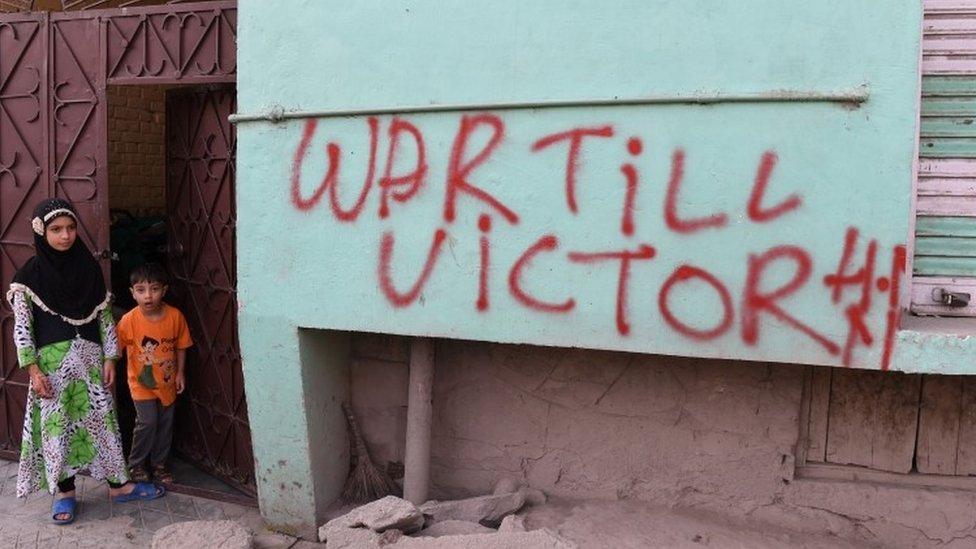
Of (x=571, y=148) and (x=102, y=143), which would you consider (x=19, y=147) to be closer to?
(x=102, y=143)

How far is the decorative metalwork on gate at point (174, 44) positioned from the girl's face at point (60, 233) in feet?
2.75

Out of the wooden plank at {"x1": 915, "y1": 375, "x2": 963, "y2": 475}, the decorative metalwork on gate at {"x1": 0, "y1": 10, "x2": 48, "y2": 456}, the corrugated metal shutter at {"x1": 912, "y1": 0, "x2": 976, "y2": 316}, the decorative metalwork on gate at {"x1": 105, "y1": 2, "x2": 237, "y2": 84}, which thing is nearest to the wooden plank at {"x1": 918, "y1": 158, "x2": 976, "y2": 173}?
the corrugated metal shutter at {"x1": 912, "y1": 0, "x2": 976, "y2": 316}

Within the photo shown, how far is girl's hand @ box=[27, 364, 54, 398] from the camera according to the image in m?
3.67

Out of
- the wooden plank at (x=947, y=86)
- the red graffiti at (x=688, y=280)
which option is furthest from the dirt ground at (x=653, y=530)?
the wooden plank at (x=947, y=86)

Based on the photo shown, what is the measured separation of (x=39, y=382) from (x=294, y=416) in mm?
1322

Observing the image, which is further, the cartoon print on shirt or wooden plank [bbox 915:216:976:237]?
the cartoon print on shirt

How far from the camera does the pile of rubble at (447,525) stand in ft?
9.83

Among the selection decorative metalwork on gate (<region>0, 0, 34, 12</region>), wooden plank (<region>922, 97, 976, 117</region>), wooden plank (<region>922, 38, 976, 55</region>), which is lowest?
wooden plank (<region>922, 97, 976, 117</region>)

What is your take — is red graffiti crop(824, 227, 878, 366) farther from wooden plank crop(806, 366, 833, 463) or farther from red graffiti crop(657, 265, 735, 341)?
wooden plank crop(806, 366, 833, 463)

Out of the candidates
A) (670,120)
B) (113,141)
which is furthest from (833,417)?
(113,141)

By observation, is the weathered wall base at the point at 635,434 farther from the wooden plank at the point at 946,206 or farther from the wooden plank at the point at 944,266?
the wooden plank at the point at 946,206

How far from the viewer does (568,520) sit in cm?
327

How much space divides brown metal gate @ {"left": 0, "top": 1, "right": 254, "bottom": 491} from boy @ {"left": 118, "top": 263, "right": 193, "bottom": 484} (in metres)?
0.17

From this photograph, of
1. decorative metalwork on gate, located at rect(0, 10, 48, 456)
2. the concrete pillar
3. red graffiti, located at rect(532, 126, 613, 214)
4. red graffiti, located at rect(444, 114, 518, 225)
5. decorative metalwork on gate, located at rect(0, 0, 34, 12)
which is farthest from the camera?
decorative metalwork on gate, located at rect(0, 0, 34, 12)
